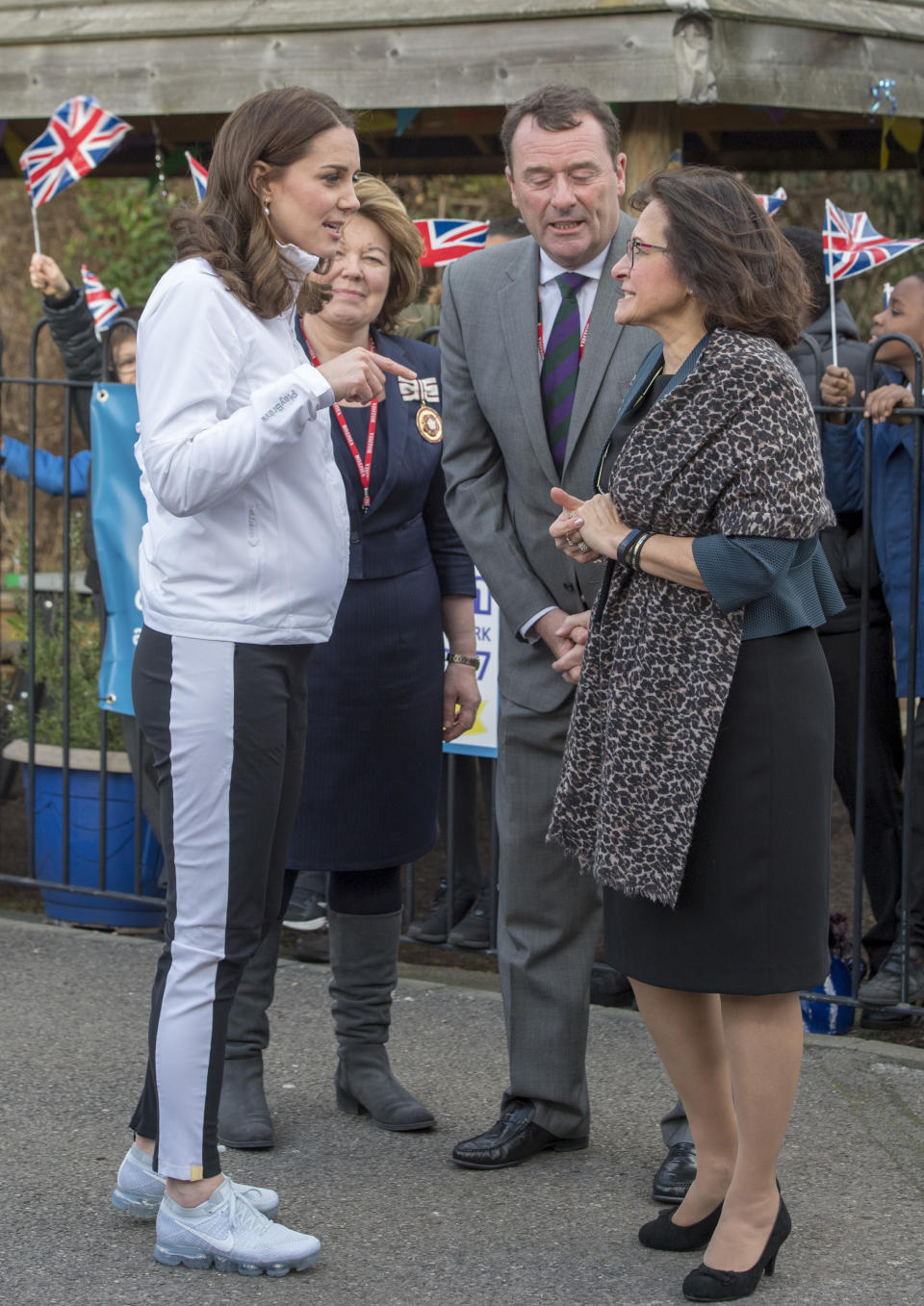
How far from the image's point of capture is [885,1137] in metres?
3.78

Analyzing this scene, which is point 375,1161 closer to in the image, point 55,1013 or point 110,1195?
point 110,1195

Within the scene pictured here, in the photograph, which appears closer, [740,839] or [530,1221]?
[740,839]

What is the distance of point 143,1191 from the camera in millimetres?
3240

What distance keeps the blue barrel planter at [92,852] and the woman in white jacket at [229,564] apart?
2471 millimetres

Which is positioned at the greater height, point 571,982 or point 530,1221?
point 571,982

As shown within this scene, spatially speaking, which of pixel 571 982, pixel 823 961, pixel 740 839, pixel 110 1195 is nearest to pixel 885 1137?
pixel 571 982

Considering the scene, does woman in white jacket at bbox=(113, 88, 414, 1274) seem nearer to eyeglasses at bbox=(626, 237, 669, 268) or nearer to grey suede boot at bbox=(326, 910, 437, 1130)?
eyeglasses at bbox=(626, 237, 669, 268)

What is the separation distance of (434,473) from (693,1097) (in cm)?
157

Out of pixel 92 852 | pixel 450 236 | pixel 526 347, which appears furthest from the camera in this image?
pixel 450 236

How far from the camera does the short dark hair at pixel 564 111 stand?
342 cm

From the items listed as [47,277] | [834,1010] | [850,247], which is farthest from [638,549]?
[47,277]

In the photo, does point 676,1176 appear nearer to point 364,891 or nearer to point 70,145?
point 364,891

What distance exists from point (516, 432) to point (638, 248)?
712 millimetres

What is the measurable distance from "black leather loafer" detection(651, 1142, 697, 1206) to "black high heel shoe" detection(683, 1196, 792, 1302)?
1.31 ft
